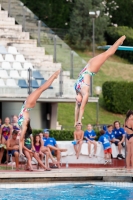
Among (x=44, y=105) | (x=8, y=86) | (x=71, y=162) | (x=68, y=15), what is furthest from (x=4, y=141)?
(x=68, y=15)

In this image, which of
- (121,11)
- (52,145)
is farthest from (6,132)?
(121,11)

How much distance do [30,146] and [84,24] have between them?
28.5 m

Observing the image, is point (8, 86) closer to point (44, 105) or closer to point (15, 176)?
point (44, 105)

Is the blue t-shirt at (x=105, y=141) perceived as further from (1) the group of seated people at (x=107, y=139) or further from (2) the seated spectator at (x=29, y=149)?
(2) the seated spectator at (x=29, y=149)

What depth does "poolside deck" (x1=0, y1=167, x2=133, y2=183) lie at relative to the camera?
16.5 m

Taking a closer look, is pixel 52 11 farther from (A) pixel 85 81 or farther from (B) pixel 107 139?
(A) pixel 85 81

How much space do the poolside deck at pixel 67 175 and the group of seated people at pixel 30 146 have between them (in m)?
0.85

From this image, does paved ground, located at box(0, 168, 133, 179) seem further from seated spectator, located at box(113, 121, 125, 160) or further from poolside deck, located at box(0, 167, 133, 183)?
seated spectator, located at box(113, 121, 125, 160)

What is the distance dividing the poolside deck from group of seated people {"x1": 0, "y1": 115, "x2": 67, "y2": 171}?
854mm

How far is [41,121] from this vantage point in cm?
2822

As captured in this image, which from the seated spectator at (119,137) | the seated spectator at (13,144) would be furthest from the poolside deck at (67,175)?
the seated spectator at (119,137)

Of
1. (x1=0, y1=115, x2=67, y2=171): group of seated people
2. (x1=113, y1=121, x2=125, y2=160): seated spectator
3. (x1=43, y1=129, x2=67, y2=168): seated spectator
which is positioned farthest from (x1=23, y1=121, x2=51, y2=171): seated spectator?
(x1=113, y1=121, x2=125, y2=160): seated spectator

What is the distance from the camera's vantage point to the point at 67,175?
54.8ft

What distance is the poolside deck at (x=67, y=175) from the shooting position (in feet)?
54.0
